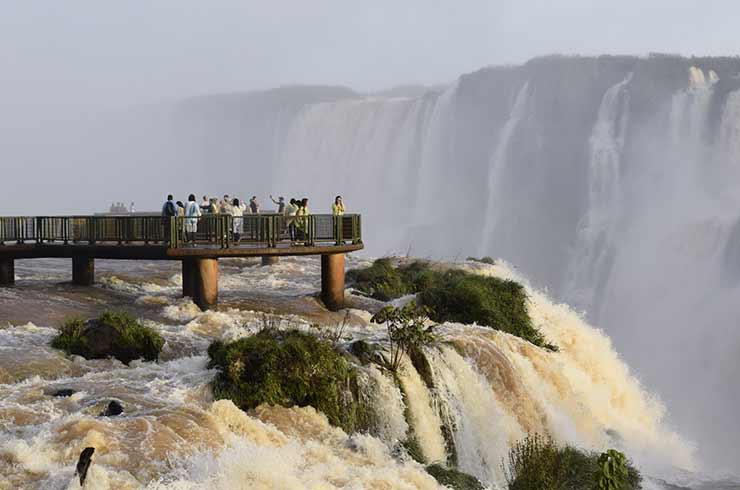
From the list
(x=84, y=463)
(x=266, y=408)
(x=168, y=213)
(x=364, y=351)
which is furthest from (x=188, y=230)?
(x=84, y=463)

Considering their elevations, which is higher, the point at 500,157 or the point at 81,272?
the point at 500,157

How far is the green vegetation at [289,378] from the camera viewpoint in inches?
534

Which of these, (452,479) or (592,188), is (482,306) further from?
(592,188)

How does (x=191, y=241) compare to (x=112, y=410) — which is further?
(x=191, y=241)

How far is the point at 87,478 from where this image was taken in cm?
958

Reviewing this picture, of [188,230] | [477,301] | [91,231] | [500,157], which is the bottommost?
[477,301]

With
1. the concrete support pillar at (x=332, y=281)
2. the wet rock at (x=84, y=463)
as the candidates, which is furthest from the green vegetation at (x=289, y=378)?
the concrete support pillar at (x=332, y=281)

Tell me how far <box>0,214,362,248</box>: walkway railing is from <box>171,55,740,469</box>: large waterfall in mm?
18212

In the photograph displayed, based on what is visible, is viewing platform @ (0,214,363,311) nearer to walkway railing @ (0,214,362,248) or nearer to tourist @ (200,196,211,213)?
walkway railing @ (0,214,362,248)

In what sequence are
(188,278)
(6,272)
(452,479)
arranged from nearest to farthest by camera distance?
(452,479) < (188,278) < (6,272)

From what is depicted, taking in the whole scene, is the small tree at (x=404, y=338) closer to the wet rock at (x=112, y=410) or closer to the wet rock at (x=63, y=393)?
the wet rock at (x=112, y=410)

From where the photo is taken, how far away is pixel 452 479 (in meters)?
12.7

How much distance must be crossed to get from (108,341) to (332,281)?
8.58m

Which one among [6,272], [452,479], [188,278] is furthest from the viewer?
[6,272]
